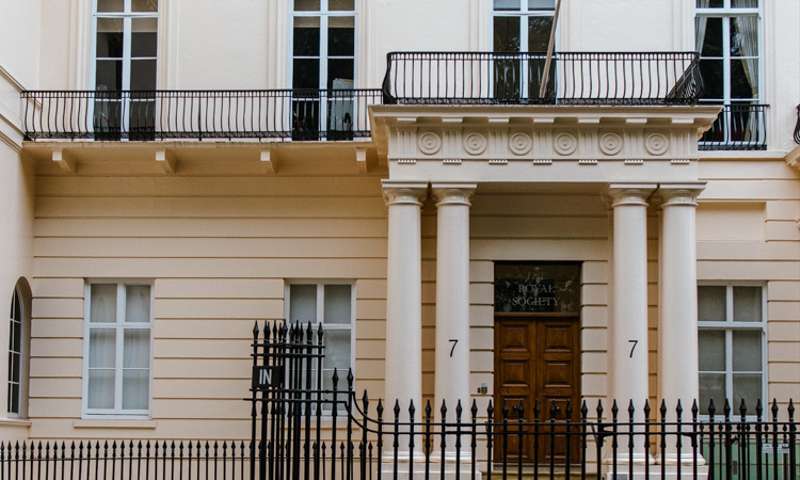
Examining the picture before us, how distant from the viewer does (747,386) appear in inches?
688

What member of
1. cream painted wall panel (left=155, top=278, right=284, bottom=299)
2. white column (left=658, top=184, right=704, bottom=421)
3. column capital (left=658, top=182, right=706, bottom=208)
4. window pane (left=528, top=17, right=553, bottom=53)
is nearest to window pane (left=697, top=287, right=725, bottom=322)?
white column (left=658, top=184, right=704, bottom=421)

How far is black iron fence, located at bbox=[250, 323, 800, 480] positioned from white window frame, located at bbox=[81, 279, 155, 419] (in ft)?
8.08

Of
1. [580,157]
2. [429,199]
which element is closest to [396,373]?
[429,199]

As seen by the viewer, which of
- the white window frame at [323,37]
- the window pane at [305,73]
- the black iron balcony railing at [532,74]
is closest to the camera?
the black iron balcony railing at [532,74]

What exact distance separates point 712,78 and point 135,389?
10397 mm

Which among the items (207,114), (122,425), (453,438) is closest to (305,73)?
(207,114)

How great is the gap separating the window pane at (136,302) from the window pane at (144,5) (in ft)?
14.9

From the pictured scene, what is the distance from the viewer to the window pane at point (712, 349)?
1750 cm

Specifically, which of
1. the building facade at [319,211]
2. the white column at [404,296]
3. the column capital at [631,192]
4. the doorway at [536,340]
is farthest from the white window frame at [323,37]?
the column capital at [631,192]

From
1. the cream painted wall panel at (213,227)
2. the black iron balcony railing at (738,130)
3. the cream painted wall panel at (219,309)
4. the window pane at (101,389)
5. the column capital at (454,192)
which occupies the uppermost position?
the black iron balcony railing at (738,130)

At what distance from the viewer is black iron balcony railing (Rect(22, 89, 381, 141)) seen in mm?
17828

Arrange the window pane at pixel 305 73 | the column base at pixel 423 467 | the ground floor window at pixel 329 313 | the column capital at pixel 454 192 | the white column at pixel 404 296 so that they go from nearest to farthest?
the column base at pixel 423 467
the white column at pixel 404 296
the column capital at pixel 454 192
the ground floor window at pixel 329 313
the window pane at pixel 305 73

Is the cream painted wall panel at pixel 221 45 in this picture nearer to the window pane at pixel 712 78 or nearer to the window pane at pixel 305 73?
the window pane at pixel 305 73

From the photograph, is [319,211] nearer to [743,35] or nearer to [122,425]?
[122,425]
